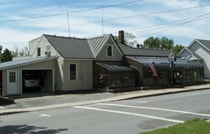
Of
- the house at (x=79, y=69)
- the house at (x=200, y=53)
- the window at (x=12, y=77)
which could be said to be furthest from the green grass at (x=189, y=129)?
the house at (x=200, y=53)

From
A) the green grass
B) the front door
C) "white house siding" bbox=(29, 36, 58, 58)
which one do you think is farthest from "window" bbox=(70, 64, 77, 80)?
the green grass

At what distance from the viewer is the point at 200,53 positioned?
5209 centimetres

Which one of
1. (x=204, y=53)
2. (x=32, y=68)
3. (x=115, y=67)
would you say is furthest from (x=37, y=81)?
(x=204, y=53)

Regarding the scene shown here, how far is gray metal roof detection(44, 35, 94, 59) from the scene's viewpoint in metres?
30.8

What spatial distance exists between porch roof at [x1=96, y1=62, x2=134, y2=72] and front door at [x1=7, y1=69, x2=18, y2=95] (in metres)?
7.89

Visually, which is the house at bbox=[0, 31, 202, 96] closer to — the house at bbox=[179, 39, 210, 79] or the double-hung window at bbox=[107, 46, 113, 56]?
the double-hung window at bbox=[107, 46, 113, 56]

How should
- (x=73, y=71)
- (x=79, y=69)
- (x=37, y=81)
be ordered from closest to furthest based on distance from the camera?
(x=73, y=71) < (x=79, y=69) < (x=37, y=81)

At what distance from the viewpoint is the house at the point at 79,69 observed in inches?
1141

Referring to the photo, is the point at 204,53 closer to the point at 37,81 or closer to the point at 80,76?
the point at 80,76

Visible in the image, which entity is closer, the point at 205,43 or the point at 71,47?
the point at 71,47

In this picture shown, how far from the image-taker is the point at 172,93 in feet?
95.1

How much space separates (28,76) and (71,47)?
4.99m

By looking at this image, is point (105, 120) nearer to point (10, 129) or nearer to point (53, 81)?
point (10, 129)

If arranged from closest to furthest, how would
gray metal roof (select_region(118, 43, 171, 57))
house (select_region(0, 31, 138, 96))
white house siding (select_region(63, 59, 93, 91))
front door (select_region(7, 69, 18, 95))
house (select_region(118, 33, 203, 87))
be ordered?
front door (select_region(7, 69, 18, 95)), house (select_region(0, 31, 138, 96)), white house siding (select_region(63, 59, 93, 91)), house (select_region(118, 33, 203, 87)), gray metal roof (select_region(118, 43, 171, 57))
